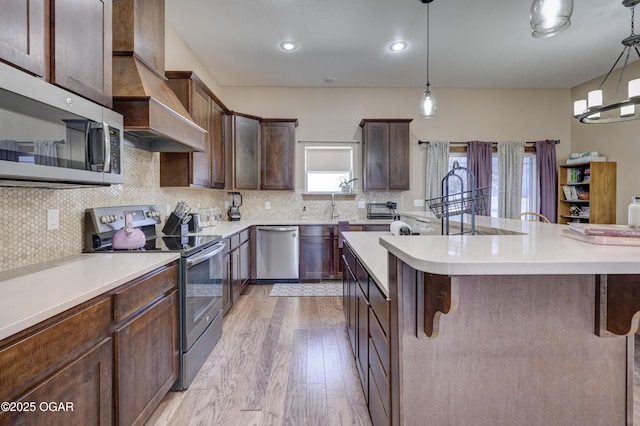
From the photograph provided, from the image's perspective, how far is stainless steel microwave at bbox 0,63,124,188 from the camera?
→ 41.1 inches

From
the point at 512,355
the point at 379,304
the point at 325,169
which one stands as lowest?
the point at 512,355

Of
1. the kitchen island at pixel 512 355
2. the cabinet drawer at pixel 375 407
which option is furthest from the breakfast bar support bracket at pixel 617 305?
the cabinet drawer at pixel 375 407

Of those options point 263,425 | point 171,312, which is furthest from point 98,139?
point 263,425

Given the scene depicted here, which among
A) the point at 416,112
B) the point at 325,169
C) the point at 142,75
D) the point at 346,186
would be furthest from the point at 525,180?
the point at 142,75

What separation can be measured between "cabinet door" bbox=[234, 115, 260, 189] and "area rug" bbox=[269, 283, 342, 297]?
152cm

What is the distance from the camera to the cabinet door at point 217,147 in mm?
3527

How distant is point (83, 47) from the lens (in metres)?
A: 1.44

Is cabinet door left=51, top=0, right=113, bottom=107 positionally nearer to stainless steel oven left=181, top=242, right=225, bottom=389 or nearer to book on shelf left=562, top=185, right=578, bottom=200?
stainless steel oven left=181, top=242, right=225, bottom=389

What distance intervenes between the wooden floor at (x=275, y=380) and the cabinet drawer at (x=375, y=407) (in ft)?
0.44

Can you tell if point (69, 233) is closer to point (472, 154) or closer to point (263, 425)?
point (263, 425)

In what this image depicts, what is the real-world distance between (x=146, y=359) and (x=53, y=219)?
3.08 feet

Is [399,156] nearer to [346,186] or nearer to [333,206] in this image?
[346,186]

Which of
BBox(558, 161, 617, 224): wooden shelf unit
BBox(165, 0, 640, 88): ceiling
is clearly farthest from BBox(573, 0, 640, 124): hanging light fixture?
BBox(558, 161, 617, 224): wooden shelf unit

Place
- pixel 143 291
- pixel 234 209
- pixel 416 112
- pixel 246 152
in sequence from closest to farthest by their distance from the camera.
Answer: pixel 143 291 → pixel 246 152 → pixel 234 209 → pixel 416 112
